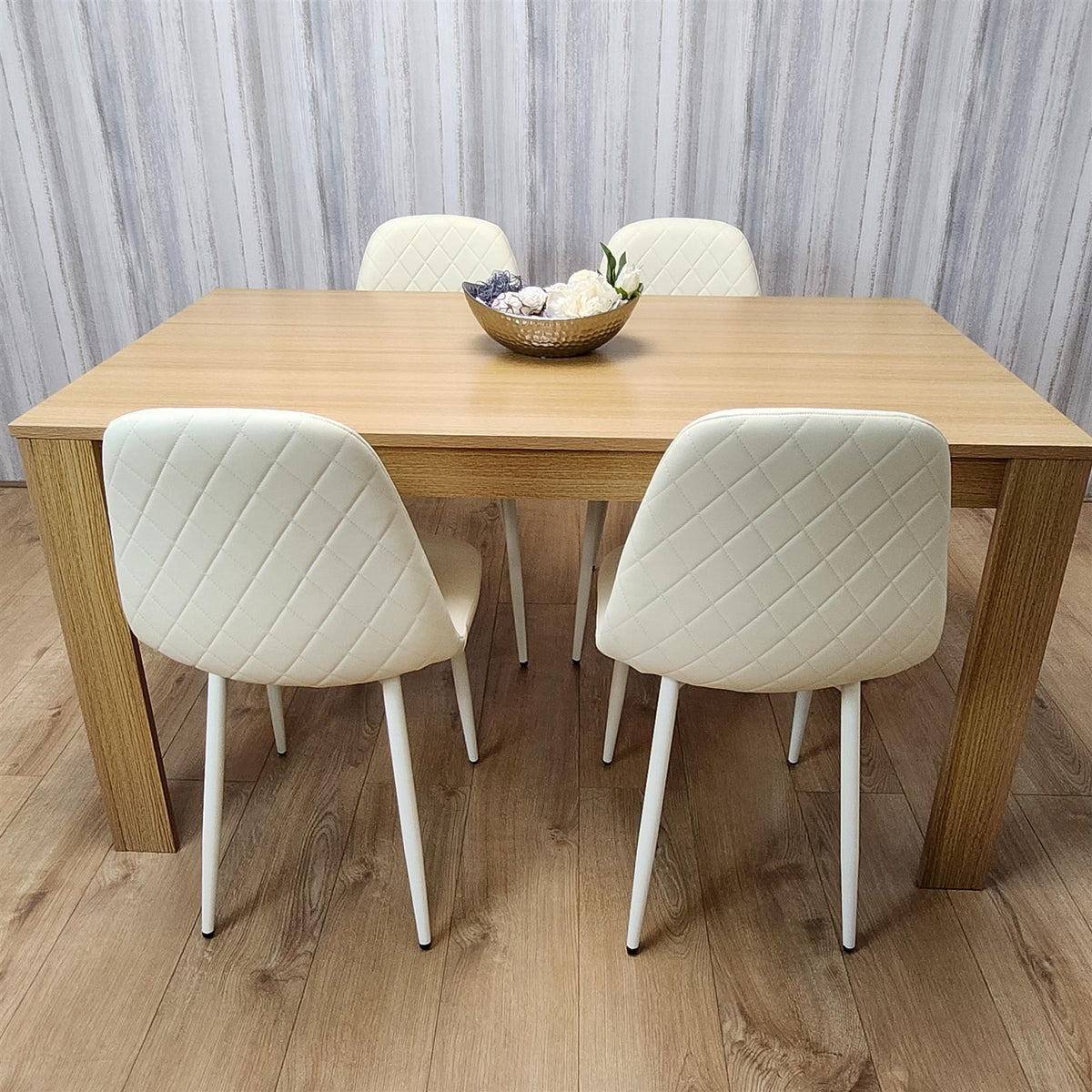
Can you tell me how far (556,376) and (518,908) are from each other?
84 cm

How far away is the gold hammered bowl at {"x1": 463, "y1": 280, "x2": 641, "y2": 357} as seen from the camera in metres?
1.51

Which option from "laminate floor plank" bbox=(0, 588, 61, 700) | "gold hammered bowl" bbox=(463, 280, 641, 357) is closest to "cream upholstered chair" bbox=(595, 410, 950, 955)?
"gold hammered bowl" bbox=(463, 280, 641, 357)

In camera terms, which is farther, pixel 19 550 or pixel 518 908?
pixel 19 550

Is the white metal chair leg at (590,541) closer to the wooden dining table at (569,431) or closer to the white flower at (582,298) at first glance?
the wooden dining table at (569,431)

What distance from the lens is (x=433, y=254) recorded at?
7.24 ft

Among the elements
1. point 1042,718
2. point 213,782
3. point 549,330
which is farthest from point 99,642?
point 1042,718

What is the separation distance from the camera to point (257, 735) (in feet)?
6.07

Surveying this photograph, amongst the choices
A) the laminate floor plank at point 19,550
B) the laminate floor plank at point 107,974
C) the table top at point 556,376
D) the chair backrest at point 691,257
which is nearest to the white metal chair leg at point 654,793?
the table top at point 556,376

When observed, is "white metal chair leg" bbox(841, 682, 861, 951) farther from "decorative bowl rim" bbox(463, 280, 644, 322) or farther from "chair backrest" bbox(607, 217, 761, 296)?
"chair backrest" bbox(607, 217, 761, 296)

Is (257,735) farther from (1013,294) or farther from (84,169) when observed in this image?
(1013,294)

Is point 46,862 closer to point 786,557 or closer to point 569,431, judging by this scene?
point 569,431

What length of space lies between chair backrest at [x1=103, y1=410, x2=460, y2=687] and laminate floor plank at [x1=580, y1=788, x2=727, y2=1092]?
516 millimetres

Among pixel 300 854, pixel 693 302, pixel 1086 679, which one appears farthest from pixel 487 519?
pixel 1086 679

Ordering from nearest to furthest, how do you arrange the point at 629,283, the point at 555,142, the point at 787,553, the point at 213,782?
the point at 787,553, the point at 213,782, the point at 629,283, the point at 555,142
